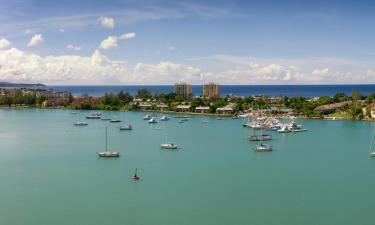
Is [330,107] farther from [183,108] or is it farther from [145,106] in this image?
[145,106]

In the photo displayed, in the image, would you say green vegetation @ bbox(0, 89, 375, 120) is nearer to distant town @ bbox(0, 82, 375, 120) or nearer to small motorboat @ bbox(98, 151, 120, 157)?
distant town @ bbox(0, 82, 375, 120)

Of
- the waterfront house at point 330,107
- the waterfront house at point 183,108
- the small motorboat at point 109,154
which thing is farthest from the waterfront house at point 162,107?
the small motorboat at point 109,154

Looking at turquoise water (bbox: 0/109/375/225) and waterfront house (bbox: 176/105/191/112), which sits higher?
waterfront house (bbox: 176/105/191/112)

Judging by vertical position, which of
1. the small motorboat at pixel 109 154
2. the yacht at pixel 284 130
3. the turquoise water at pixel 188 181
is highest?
the yacht at pixel 284 130

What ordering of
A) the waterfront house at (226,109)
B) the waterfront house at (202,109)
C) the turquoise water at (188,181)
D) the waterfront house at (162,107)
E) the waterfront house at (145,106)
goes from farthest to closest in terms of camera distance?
the waterfront house at (145,106), the waterfront house at (162,107), the waterfront house at (202,109), the waterfront house at (226,109), the turquoise water at (188,181)

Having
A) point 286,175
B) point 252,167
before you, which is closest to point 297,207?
point 286,175

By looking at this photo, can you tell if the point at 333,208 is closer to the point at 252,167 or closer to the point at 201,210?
the point at 201,210

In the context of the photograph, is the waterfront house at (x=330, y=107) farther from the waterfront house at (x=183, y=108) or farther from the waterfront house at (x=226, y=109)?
the waterfront house at (x=183, y=108)

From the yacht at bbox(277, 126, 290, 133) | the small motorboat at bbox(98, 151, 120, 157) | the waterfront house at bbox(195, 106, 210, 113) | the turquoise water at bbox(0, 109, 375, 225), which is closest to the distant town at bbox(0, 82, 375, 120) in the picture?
the waterfront house at bbox(195, 106, 210, 113)
